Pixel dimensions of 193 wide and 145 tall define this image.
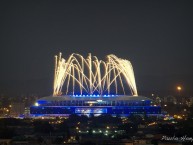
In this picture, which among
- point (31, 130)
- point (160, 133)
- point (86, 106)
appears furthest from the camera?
point (86, 106)

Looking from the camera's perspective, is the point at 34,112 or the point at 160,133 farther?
the point at 34,112

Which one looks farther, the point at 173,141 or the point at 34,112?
the point at 34,112

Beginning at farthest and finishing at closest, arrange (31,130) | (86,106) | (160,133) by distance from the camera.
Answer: (86,106) → (31,130) → (160,133)

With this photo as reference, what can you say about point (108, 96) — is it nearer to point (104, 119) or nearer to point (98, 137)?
point (104, 119)

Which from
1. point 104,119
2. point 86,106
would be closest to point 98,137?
point 104,119

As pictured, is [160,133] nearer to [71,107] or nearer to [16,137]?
[16,137]

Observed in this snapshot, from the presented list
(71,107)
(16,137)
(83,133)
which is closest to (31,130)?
(83,133)

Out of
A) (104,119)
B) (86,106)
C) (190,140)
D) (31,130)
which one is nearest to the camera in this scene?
(190,140)

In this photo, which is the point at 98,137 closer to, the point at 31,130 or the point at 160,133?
the point at 160,133

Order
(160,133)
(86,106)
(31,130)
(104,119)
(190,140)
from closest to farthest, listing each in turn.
→ (190,140) < (160,133) < (31,130) < (104,119) < (86,106)
